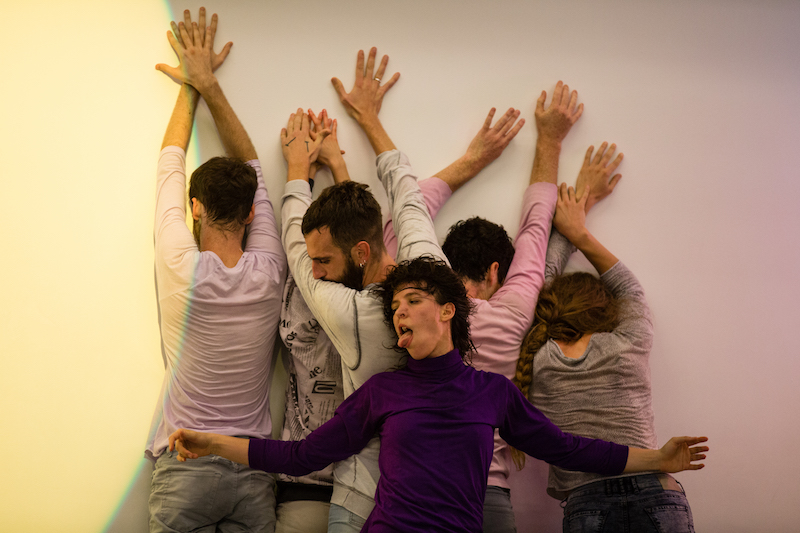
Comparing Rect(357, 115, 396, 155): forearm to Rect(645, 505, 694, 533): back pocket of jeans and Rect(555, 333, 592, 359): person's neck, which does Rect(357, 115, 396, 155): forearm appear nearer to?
Rect(555, 333, 592, 359): person's neck

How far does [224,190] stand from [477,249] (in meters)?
1.08

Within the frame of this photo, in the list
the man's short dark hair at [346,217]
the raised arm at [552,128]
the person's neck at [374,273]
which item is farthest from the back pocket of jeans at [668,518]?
the raised arm at [552,128]

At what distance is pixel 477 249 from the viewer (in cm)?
244

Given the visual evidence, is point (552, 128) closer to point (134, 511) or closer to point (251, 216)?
point (251, 216)

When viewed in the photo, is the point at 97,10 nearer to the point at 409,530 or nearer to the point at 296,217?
the point at 296,217

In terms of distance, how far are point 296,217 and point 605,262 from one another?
4.59ft

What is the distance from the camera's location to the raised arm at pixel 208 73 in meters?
2.54

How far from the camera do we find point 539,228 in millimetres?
2578

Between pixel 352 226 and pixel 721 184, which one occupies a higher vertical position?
pixel 721 184

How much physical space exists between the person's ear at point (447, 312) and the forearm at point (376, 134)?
99 cm

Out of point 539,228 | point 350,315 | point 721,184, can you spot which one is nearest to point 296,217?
point 350,315

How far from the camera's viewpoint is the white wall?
2387 mm

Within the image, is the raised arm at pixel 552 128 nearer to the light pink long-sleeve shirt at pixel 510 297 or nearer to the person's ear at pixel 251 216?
the light pink long-sleeve shirt at pixel 510 297

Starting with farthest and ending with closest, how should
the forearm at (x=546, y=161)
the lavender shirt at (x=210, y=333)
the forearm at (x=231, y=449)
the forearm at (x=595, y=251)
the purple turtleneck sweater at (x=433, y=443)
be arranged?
the forearm at (x=546, y=161) < the forearm at (x=595, y=251) < the lavender shirt at (x=210, y=333) < the forearm at (x=231, y=449) < the purple turtleneck sweater at (x=433, y=443)
